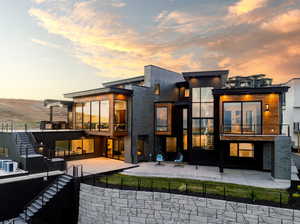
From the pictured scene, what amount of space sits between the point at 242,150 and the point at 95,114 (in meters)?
12.2

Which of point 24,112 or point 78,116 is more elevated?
point 24,112

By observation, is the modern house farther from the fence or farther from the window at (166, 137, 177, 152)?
the fence

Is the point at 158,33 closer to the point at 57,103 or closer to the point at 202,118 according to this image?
the point at 202,118

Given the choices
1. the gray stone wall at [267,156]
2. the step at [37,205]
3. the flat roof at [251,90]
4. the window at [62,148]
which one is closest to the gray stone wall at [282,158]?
the gray stone wall at [267,156]

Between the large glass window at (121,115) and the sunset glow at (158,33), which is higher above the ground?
the sunset glow at (158,33)

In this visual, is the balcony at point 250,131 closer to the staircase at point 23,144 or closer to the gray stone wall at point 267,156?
the gray stone wall at point 267,156

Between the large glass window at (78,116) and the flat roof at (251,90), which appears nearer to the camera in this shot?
the flat roof at (251,90)

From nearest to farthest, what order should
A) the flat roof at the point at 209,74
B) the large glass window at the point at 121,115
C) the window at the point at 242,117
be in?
the window at the point at 242,117
the flat roof at the point at 209,74
the large glass window at the point at 121,115

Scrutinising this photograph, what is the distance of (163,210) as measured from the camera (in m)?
8.38

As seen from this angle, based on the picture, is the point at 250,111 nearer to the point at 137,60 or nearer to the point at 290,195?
the point at 290,195

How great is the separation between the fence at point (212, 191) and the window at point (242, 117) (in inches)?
184

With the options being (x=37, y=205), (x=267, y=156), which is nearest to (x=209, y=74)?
(x=267, y=156)

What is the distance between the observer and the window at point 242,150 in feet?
45.3

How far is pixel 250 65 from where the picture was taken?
66.2 feet
